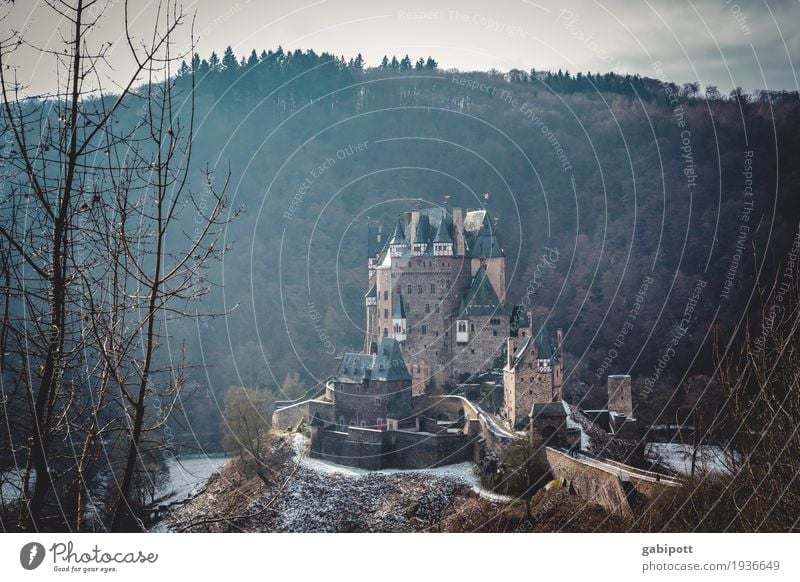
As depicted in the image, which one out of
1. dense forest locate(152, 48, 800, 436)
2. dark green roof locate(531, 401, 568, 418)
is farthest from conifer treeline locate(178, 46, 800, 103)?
dark green roof locate(531, 401, 568, 418)

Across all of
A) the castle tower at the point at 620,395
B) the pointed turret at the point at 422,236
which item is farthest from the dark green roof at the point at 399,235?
the castle tower at the point at 620,395

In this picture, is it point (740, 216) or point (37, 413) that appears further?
point (740, 216)

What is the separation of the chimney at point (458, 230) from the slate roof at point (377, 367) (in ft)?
11.0

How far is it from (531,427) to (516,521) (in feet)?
9.53

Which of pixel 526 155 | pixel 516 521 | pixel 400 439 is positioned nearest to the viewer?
pixel 516 521

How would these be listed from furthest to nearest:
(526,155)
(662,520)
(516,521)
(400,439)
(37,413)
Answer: (526,155) < (400,439) < (516,521) < (662,520) < (37,413)

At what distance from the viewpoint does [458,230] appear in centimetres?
1952

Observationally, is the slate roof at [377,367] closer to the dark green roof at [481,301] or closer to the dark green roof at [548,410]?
the dark green roof at [481,301]

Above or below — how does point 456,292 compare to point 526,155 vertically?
below

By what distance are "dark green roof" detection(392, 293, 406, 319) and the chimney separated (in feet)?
5.96

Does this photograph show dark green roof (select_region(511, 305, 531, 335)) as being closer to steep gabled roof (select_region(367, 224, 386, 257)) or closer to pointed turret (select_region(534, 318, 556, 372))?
pointed turret (select_region(534, 318, 556, 372))
